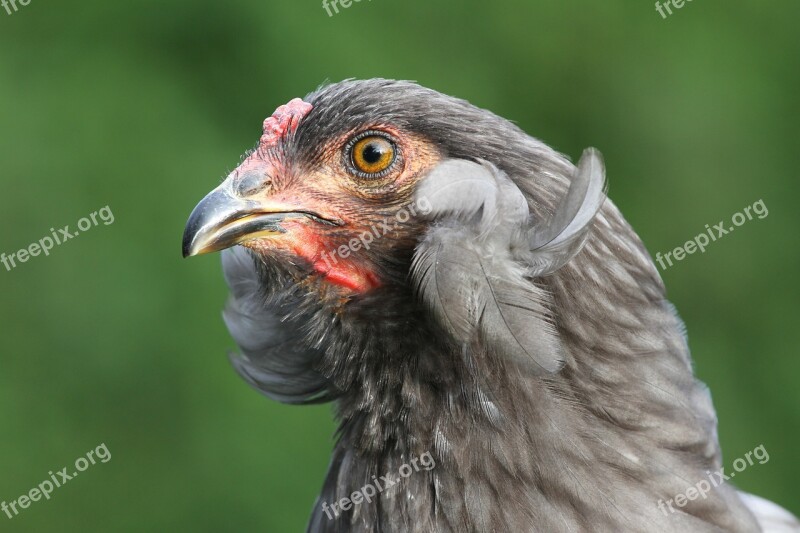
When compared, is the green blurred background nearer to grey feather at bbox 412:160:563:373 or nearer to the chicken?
the chicken

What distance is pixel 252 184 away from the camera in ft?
9.90

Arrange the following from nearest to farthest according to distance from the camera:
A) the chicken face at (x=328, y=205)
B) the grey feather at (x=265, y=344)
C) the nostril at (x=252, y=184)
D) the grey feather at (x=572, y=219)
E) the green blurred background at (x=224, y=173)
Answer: the grey feather at (x=572, y=219)
the chicken face at (x=328, y=205)
the nostril at (x=252, y=184)
the grey feather at (x=265, y=344)
the green blurred background at (x=224, y=173)

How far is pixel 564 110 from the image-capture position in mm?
6621

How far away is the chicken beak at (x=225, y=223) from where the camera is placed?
288 cm

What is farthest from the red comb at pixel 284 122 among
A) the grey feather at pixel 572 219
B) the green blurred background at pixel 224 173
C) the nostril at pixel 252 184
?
the green blurred background at pixel 224 173

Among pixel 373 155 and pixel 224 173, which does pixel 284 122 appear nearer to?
pixel 373 155

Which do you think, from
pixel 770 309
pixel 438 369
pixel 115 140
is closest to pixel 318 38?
pixel 115 140

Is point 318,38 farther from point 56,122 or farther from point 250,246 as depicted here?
point 250,246

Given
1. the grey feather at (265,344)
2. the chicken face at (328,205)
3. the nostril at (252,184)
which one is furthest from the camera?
the grey feather at (265,344)

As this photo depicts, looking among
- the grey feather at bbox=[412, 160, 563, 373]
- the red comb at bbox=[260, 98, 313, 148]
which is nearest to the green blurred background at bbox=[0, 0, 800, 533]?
the red comb at bbox=[260, 98, 313, 148]

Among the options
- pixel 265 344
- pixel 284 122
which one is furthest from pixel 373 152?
pixel 265 344

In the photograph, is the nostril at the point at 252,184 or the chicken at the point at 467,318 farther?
the nostril at the point at 252,184

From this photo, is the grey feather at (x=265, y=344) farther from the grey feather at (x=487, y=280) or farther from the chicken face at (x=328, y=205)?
the grey feather at (x=487, y=280)

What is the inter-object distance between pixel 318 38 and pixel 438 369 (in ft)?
11.9
